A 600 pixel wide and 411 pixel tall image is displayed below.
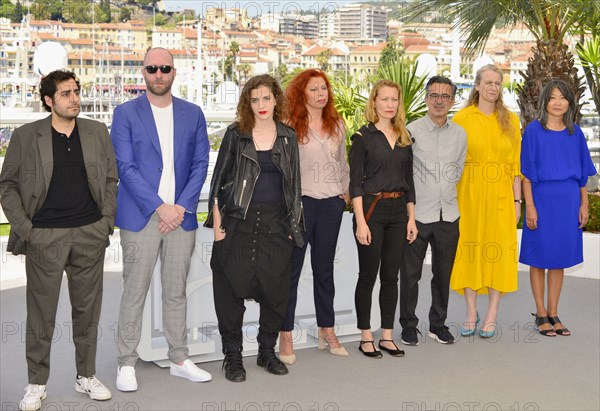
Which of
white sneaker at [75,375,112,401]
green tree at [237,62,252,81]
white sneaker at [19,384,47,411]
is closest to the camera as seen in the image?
white sneaker at [19,384,47,411]

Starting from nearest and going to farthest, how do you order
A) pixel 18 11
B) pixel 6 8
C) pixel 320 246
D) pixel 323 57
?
pixel 320 246 < pixel 6 8 < pixel 18 11 < pixel 323 57

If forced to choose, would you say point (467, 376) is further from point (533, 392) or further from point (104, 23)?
point (104, 23)

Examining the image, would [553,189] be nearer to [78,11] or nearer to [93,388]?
[93,388]

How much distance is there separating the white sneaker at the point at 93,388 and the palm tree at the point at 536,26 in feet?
22.9

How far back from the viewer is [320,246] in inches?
199

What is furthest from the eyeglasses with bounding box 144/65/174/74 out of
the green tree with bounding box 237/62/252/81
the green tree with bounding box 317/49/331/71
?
the green tree with bounding box 237/62/252/81

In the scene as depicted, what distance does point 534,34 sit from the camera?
416 inches

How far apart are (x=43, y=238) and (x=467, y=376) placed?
7.77 ft

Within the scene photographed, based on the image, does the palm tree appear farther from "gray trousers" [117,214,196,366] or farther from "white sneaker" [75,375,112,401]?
"white sneaker" [75,375,112,401]

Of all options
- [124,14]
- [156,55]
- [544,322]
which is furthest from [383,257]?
[124,14]

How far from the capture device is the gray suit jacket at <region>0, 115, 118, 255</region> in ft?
13.5

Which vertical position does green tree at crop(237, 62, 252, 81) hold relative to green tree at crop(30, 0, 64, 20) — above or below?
below

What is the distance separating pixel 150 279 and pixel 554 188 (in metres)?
2.64

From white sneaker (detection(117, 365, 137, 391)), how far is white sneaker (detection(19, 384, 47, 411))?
1.37 feet
